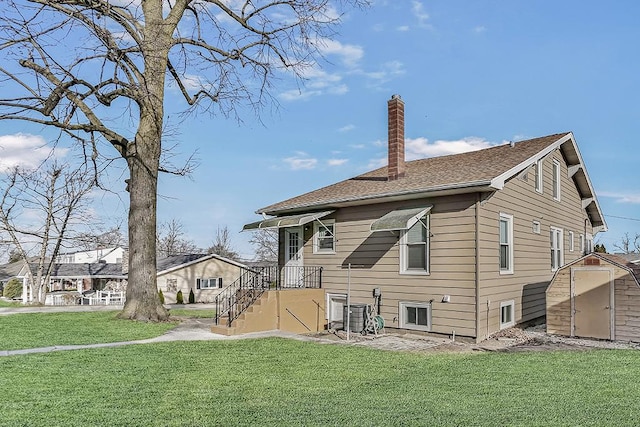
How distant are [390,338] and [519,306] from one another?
4.05 metres

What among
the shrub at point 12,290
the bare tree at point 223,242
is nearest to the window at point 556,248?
the shrub at point 12,290

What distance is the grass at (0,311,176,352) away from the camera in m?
10.9

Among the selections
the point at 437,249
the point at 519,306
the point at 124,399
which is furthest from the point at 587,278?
the point at 124,399

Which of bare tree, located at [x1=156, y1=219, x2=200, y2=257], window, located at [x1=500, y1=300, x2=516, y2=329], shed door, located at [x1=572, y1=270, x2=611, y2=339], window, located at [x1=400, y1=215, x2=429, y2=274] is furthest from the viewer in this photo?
bare tree, located at [x1=156, y1=219, x2=200, y2=257]

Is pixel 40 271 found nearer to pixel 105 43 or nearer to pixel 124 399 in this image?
pixel 105 43

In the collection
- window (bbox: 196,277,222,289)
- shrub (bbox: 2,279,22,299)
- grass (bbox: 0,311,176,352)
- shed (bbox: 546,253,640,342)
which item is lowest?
shrub (bbox: 2,279,22,299)

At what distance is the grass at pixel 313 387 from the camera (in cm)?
549

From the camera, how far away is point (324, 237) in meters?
15.2

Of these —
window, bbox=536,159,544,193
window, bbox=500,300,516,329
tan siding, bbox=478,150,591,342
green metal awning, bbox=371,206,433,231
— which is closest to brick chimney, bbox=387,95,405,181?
green metal awning, bbox=371,206,433,231

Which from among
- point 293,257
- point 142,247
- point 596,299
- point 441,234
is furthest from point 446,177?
point 142,247

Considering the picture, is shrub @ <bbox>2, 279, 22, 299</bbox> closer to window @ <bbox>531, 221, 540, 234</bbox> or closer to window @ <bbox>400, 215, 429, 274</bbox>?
window @ <bbox>400, 215, 429, 274</bbox>

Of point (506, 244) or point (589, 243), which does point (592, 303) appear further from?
point (589, 243)

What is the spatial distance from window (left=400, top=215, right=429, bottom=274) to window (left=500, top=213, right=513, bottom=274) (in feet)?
6.50

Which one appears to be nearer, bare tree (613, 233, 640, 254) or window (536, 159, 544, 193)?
window (536, 159, 544, 193)
